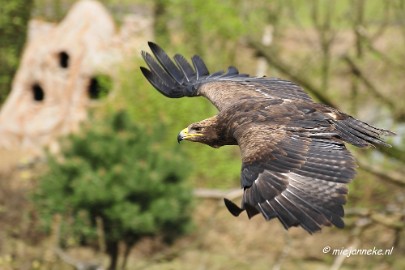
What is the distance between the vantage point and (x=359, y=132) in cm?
842

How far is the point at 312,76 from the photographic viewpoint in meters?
18.5

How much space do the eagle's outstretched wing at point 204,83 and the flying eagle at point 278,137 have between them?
0.03 ft

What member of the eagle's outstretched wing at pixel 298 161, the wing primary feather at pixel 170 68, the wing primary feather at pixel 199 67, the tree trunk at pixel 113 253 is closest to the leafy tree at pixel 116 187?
the tree trunk at pixel 113 253

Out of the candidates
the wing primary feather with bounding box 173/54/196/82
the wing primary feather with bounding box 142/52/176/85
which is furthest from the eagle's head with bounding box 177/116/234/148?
the wing primary feather with bounding box 173/54/196/82

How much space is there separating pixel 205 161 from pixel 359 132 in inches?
354

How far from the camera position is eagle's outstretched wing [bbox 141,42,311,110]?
941cm

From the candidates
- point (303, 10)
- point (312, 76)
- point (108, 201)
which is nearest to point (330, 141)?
point (108, 201)

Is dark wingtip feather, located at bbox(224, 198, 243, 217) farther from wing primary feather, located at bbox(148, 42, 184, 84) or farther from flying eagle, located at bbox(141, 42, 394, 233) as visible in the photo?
wing primary feather, located at bbox(148, 42, 184, 84)

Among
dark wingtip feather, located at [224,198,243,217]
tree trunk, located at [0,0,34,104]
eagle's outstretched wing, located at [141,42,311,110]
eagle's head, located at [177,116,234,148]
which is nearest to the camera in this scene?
dark wingtip feather, located at [224,198,243,217]

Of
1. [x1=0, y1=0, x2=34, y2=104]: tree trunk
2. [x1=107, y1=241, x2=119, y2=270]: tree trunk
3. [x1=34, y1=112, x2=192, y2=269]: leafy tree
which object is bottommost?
[x1=107, y1=241, x2=119, y2=270]: tree trunk

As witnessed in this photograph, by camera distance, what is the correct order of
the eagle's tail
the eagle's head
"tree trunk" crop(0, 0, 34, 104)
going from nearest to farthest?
the eagle's tail < the eagle's head < "tree trunk" crop(0, 0, 34, 104)

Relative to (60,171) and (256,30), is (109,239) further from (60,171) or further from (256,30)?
(256,30)

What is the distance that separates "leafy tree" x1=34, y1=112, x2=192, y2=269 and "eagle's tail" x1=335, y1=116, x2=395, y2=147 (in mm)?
6027

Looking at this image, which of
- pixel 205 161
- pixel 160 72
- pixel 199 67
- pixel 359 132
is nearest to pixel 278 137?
pixel 359 132
